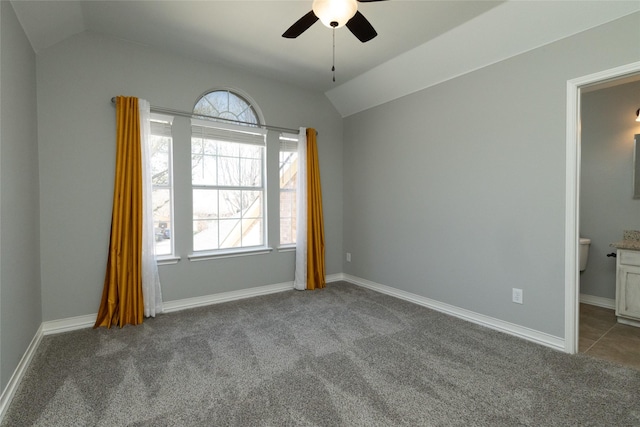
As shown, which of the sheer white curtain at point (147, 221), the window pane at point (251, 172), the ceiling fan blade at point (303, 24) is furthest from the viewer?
the window pane at point (251, 172)

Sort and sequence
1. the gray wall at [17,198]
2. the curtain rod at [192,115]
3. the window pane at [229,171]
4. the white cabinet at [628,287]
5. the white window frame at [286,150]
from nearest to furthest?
the gray wall at [17,198] → the white cabinet at [628,287] → the curtain rod at [192,115] → the window pane at [229,171] → the white window frame at [286,150]

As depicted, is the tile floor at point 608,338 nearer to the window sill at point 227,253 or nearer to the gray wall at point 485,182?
the gray wall at point 485,182

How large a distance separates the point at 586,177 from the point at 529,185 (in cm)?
171

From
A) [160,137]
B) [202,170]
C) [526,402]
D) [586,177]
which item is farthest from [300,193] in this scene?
[586,177]

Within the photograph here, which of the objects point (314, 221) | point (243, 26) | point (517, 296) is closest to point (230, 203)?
point (314, 221)

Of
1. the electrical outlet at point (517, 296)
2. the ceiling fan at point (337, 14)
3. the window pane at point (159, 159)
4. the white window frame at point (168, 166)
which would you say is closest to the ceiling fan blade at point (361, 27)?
the ceiling fan at point (337, 14)

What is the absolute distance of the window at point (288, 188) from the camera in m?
4.20

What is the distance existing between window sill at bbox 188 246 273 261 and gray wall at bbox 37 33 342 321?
6cm

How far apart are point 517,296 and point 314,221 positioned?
249cm

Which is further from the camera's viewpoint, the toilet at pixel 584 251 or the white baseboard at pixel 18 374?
the toilet at pixel 584 251

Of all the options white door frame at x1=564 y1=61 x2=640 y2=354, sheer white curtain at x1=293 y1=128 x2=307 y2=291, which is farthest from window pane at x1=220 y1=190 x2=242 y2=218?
white door frame at x1=564 y1=61 x2=640 y2=354

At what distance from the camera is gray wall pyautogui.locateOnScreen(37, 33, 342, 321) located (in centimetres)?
277

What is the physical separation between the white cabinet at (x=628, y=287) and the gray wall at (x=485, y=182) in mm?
1131

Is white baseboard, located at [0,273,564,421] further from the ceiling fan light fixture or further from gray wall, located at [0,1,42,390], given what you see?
the ceiling fan light fixture
